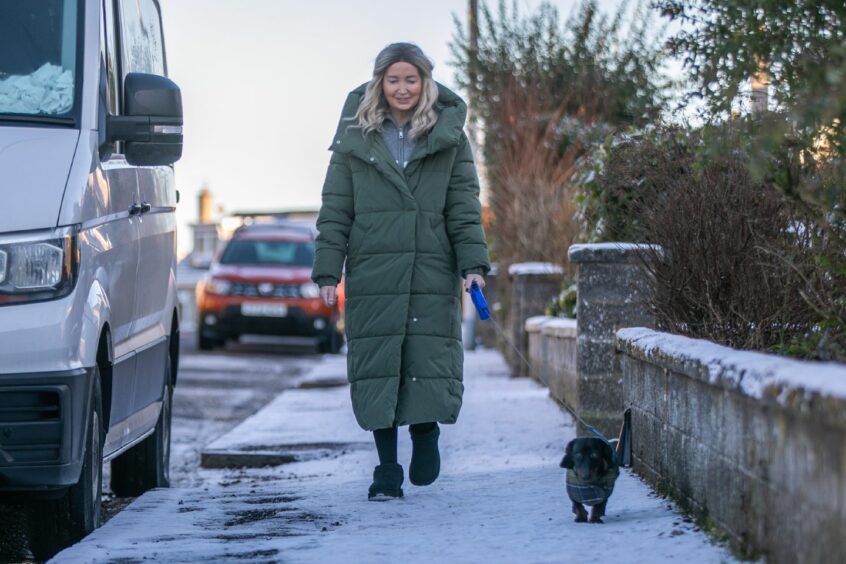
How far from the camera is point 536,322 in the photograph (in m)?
12.8

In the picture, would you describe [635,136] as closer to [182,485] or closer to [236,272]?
[182,485]

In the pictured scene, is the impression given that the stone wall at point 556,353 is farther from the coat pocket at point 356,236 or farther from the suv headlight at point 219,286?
the suv headlight at point 219,286

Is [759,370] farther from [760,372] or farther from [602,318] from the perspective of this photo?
[602,318]

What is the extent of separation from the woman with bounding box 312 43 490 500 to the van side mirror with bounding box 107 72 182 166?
0.67 metres

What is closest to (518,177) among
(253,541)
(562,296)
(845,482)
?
(562,296)

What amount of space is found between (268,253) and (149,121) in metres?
16.8

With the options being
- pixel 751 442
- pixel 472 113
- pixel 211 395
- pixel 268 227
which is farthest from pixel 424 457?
pixel 268 227

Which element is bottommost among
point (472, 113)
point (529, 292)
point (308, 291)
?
point (308, 291)

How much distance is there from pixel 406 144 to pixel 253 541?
A: 1.85 m

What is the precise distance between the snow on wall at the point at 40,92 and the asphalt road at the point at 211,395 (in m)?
1.65

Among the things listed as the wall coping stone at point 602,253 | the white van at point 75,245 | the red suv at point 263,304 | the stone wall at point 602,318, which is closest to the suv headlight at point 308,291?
the red suv at point 263,304

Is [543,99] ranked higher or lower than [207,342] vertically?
higher

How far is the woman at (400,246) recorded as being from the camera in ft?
21.3

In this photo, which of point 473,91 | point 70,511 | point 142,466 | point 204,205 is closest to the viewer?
point 70,511
